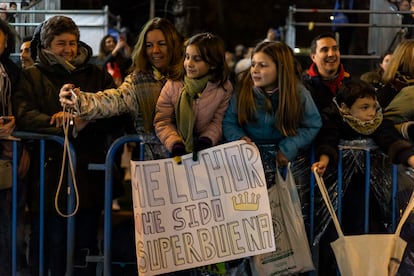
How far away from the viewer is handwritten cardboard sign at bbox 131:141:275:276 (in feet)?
15.4

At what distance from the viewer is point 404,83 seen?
5344 mm

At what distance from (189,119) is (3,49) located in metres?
1.41

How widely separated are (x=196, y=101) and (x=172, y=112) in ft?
0.62

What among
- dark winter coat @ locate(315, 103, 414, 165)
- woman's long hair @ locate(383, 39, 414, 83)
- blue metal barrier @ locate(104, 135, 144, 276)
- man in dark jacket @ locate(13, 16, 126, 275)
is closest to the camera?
dark winter coat @ locate(315, 103, 414, 165)

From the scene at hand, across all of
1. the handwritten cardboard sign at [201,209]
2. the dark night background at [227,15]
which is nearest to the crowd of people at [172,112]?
the handwritten cardboard sign at [201,209]

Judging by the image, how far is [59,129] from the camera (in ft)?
16.2

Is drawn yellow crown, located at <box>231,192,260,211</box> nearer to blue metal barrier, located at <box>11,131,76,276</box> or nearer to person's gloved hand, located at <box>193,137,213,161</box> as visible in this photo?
person's gloved hand, located at <box>193,137,213,161</box>

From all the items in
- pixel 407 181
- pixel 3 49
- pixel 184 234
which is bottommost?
pixel 184 234

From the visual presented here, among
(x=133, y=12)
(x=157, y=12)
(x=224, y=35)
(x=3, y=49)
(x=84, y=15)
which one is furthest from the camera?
(x=224, y=35)

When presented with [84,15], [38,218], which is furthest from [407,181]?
[84,15]

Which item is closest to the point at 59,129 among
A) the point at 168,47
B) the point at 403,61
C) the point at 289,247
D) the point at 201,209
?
the point at 168,47

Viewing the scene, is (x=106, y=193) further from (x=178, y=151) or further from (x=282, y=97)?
(x=282, y=97)

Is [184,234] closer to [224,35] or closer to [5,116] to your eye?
[5,116]

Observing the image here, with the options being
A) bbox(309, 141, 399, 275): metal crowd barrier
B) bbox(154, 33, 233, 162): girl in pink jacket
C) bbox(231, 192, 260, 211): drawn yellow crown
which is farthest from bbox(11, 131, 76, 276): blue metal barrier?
bbox(309, 141, 399, 275): metal crowd barrier
